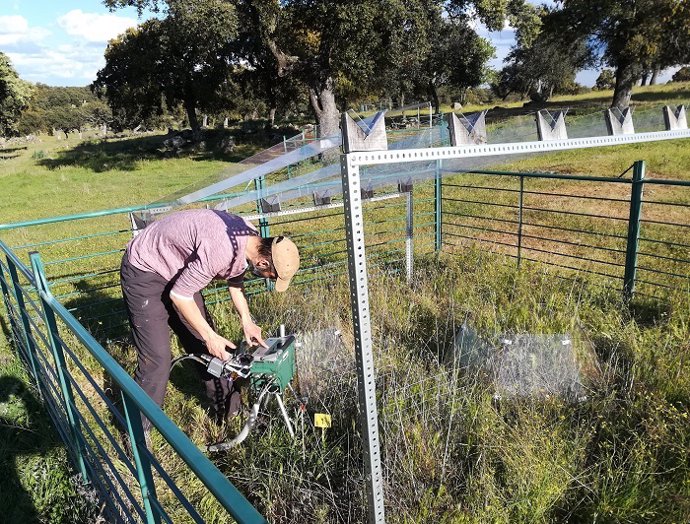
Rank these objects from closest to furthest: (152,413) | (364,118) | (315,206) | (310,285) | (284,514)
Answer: (152,413) < (364,118) < (284,514) < (315,206) < (310,285)

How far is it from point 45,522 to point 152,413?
7.11 ft

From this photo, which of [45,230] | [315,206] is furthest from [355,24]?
[315,206]

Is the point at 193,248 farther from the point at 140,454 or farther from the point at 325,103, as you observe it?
the point at 325,103

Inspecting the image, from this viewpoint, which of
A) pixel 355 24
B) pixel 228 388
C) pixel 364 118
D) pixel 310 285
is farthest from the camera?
pixel 355 24

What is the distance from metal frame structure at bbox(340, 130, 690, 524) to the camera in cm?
182

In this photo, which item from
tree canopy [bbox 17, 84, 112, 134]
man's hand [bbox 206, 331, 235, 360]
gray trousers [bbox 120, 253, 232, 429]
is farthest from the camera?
tree canopy [bbox 17, 84, 112, 134]

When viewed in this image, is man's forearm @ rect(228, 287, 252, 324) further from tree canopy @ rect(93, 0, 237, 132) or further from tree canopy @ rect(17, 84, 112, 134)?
tree canopy @ rect(17, 84, 112, 134)

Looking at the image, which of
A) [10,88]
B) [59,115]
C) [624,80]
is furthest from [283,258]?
[59,115]

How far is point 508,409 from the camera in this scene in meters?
3.15

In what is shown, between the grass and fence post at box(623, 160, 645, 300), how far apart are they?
0.67ft

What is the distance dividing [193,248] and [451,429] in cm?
182

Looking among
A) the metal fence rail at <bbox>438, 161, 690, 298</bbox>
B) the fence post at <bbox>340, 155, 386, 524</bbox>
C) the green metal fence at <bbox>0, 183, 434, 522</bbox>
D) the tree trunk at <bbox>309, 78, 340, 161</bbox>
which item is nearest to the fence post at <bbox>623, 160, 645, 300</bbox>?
the metal fence rail at <bbox>438, 161, 690, 298</bbox>

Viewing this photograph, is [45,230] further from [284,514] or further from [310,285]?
[284,514]

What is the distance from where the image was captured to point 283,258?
2604mm
